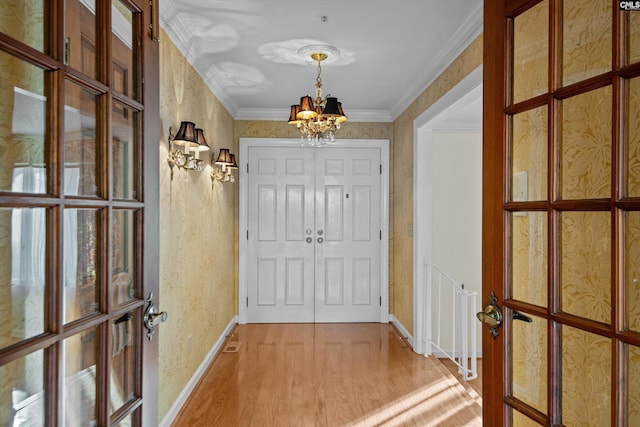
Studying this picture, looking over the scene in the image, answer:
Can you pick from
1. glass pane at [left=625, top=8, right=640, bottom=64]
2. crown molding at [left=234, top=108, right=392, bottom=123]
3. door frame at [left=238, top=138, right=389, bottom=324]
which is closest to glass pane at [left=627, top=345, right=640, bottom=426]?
glass pane at [left=625, top=8, right=640, bottom=64]

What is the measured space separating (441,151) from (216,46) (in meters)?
2.74

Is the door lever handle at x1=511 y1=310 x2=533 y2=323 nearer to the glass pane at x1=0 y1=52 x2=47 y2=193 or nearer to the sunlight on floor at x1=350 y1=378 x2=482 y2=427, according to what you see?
the glass pane at x1=0 y1=52 x2=47 y2=193

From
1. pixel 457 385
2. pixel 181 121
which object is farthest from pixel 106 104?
pixel 457 385

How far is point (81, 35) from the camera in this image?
0.98 meters

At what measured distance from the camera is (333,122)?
2.99 metres

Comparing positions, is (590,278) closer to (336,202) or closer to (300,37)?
(300,37)

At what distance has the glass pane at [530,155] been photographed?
1129 millimetres

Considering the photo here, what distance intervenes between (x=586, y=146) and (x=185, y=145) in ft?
7.59

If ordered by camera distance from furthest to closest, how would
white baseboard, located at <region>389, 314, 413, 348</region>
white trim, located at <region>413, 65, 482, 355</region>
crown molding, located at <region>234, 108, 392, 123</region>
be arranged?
crown molding, located at <region>234, 108, 392, 123</region> < white baseboard, located at <region>389, 314, 413, 348</region> < white trim, located at <region>413, 65, 482, 355</region>

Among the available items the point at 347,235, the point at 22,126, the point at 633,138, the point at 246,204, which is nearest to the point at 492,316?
the point at 633,138

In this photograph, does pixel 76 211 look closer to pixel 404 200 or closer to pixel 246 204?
pixel 404 200

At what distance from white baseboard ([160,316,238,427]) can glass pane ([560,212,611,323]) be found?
2.33 meters

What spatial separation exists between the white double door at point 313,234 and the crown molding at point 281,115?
1.24ft

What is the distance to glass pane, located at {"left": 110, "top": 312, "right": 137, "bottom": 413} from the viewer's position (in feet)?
3.70
